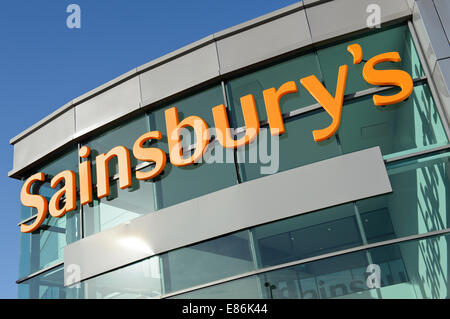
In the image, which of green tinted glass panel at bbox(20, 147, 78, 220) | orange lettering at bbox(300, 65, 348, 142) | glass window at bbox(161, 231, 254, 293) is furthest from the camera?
green tinted glass panel at bbox(20, 147, 78, 220)

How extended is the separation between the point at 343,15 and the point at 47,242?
8.03 m

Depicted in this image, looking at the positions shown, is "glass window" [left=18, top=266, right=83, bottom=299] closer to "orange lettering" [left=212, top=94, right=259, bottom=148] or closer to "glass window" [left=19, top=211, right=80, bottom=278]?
"glass window" [left=19, top=211, right=80, bottom=278]

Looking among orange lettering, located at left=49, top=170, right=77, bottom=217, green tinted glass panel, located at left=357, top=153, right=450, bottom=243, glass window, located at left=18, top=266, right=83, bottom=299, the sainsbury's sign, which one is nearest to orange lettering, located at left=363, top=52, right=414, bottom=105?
the sainsbury's sign

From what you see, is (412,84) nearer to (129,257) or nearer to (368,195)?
(368,195)

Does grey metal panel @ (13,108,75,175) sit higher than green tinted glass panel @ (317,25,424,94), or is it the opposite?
grey metal panel @ (13,108,75,175)

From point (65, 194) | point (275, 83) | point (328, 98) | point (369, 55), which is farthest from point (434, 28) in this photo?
point (65, 194)

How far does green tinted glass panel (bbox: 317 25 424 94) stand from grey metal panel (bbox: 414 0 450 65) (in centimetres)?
42

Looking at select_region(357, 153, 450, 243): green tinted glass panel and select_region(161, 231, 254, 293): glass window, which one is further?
select_region(161, 231, 254, 293): glass window

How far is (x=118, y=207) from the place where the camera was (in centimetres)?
990

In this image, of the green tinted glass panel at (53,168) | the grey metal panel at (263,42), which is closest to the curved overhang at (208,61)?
the grey metal panel at (263,42)

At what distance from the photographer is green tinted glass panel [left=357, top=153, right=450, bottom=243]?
7527 millimetres

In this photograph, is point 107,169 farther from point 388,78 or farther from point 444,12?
point 444,12

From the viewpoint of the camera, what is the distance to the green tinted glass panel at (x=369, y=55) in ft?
28.7

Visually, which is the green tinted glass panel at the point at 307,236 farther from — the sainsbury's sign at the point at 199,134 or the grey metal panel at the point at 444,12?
the grey metal panel at the point at 444,12
